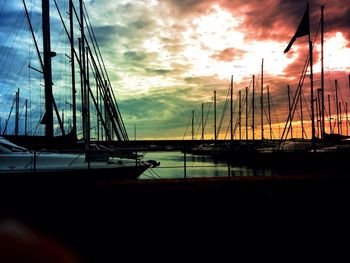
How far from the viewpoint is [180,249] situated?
33.1 ft

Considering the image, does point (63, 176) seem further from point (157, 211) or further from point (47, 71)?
point (47, 71)

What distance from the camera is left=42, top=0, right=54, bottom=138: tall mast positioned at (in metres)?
19.6

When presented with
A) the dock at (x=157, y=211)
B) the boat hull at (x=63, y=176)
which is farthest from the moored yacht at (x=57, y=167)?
the dock at (x=157, y=211)

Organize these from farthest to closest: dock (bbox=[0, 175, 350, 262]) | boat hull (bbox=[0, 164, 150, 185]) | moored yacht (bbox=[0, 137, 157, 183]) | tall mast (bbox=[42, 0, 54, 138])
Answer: tall mast (bbox=[42, 0, 54, 138]), moored yacht (bbox=[0, 137, 157, 183]), boat hull (bbox=[0, 164, 150, 185]), dock (bbox=[0, 175, 350, 262])

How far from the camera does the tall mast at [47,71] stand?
19578mm

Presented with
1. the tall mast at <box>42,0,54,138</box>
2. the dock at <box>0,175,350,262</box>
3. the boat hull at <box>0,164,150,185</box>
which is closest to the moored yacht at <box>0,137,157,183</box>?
the boat hull at <box>0,164,150,185</box>

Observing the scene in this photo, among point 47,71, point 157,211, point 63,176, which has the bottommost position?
point 157,211

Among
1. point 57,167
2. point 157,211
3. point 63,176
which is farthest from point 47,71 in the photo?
point 157,211

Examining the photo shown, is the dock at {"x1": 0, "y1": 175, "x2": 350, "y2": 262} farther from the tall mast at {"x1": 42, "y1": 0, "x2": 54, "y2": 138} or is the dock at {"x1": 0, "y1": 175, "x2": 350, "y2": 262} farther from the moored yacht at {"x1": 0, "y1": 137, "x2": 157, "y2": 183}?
the tall mast at {"x1": 42, "y1": 0, "x2": 54, "y2": 138}

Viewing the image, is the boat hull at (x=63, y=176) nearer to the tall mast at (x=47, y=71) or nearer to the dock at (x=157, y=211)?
the dock at (x=157, y=211)

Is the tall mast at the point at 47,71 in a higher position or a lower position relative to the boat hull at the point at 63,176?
higher

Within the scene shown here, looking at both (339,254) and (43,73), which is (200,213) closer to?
(339,254)

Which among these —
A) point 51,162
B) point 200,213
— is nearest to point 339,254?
point 200,213

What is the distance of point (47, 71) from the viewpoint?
2005 cm
